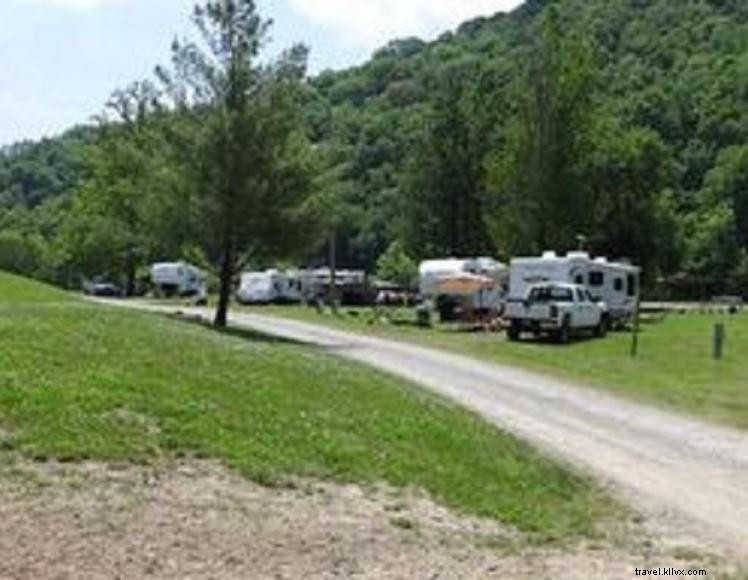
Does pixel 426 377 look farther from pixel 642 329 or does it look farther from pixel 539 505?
pixel 642 329

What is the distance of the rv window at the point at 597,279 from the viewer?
55.2m

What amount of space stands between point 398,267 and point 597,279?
2447 inches

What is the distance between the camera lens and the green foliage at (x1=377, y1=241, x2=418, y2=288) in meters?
112

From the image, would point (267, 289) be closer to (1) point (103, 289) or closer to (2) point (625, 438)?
(1) point (103, 289)

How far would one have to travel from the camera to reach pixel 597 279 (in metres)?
55.6

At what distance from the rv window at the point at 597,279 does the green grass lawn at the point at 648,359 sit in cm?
252

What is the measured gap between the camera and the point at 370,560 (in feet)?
32.2

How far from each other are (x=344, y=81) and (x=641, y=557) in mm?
167090

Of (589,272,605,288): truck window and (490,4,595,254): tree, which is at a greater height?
(490,4,595,254): tree

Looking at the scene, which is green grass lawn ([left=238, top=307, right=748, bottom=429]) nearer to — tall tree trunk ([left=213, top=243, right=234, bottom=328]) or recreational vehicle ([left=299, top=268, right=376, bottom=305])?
tall tree trunk ([left=213, top=243, right=234, bottom=328])

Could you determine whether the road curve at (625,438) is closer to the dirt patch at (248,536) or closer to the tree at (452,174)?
the dirt patch at (248,536)

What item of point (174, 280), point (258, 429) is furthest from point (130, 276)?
point (258, 429)

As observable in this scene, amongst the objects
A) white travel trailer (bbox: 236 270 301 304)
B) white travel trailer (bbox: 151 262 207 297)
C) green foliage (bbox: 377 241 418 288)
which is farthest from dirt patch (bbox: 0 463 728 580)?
green foliage (bbox: 377 241 418 288)

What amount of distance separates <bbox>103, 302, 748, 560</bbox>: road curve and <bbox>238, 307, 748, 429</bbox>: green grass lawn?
115 cm
